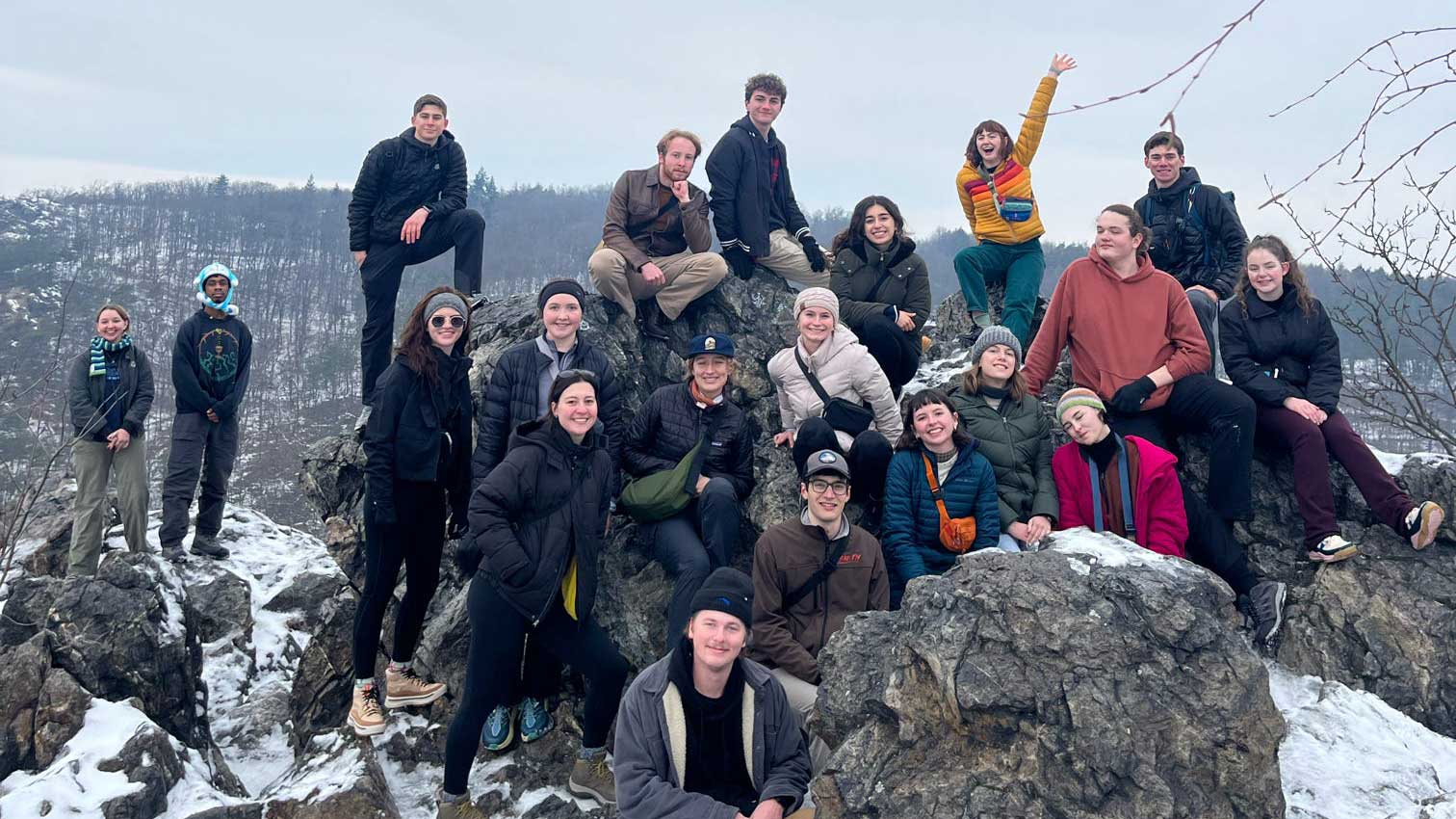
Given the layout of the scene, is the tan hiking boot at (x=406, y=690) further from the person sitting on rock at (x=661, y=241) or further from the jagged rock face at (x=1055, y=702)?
the person sitting on rock at (x=661, y=241)

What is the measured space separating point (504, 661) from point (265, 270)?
138542 mm

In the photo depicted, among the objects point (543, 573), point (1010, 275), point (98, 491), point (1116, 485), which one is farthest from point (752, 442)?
point (98, 491)

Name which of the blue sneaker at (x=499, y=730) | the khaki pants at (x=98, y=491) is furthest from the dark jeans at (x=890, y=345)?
the khaki pants at (x=98, y=491)

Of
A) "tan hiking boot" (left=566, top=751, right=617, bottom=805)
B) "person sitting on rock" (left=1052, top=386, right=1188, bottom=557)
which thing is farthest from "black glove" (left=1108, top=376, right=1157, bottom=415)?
"tan hiking boot" (left=566, top=751, right=617, bottom=805)

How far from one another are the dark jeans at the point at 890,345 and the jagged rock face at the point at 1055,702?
12.3 feet

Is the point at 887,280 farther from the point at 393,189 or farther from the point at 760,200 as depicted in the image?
the point at 393,189

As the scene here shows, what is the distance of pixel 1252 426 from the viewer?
6.24 metres

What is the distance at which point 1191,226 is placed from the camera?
838cm

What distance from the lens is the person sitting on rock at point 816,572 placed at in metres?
5.07

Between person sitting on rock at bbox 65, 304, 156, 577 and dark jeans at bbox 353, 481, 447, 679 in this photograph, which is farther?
person sitting on rock at bbox 65, 304, 156, 577

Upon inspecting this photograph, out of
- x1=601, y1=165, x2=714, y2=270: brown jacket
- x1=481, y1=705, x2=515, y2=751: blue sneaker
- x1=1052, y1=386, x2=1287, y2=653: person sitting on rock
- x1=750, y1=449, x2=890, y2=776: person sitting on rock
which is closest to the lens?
x1=750, y1=449, x2=890, y2=776: person sitting on rock

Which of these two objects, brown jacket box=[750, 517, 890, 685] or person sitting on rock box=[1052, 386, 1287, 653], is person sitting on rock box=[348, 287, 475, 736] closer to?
brown jacket box=[750, 517, 890, 685]

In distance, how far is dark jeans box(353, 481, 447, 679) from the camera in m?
5.78

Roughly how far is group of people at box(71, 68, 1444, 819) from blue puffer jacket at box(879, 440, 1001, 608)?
2cm
